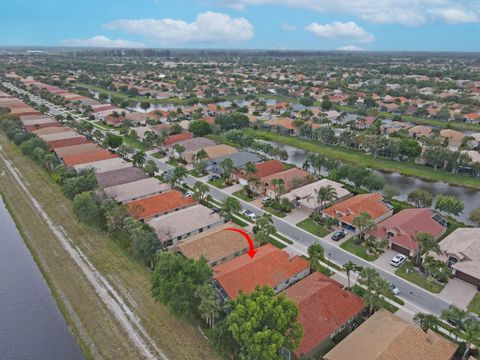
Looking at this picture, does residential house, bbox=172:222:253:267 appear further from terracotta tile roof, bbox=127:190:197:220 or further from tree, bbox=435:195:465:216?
tree, bbox=435:195:465:216

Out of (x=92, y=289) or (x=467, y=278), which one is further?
(x=467, y=278)

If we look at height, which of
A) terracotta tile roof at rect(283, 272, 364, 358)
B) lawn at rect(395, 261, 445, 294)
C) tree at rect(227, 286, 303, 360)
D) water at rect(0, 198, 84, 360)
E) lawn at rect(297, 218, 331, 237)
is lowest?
water at rect(0, 198, 84, 360)

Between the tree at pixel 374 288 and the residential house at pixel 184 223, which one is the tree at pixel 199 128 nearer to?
the residential house at pixel 184 223

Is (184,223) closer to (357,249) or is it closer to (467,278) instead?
(357,249)

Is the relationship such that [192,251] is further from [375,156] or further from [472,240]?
[375,156]

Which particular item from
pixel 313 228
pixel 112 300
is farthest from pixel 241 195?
pixel 112 300

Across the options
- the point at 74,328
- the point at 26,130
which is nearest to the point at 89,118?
the point at 26,130

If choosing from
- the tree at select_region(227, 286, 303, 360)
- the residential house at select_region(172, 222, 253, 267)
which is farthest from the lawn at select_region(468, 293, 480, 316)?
the residential house at select_region(172, 222, 253, 267)
